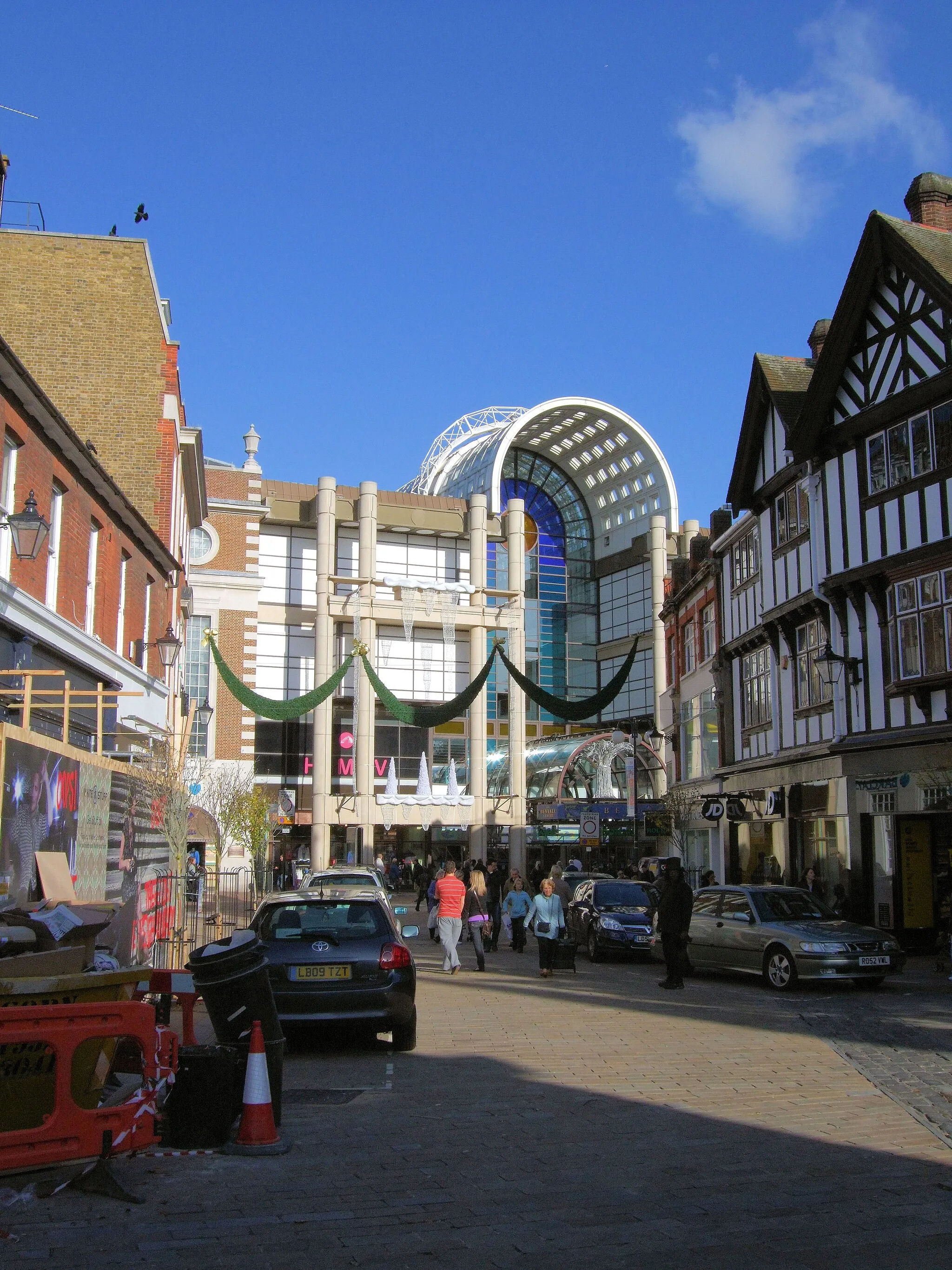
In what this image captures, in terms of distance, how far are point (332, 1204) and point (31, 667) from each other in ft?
37.7

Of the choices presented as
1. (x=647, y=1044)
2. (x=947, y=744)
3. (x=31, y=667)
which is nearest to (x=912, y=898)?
(x=947, y=744)

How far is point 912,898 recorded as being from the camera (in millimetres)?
21391

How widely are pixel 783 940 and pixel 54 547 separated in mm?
11663

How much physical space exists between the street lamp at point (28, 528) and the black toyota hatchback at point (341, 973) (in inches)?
208

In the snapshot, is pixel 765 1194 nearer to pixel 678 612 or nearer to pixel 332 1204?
pixel 332 1204

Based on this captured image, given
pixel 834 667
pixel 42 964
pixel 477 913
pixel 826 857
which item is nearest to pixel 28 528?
pixel 42 964

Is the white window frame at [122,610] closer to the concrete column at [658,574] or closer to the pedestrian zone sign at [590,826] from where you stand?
the pedestrian zone sign at [590,826]

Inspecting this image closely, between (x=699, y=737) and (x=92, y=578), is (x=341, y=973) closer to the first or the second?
(x=92, y=578)

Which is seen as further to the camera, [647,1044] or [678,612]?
[678,612]

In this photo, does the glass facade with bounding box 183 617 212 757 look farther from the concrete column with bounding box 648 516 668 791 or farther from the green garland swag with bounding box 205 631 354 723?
the concrete column with bounding box 648 516 668 791

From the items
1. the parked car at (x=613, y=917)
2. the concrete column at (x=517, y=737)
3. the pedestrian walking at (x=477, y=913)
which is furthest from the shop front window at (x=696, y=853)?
the concrete column at (x=517, y=737)

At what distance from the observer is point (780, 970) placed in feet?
53.0

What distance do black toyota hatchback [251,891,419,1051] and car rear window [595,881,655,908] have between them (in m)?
11.1

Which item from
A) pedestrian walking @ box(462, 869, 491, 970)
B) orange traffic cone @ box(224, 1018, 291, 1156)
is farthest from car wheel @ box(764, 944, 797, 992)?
orange traffic cone @ box(224, 1018, 291, 1156)
